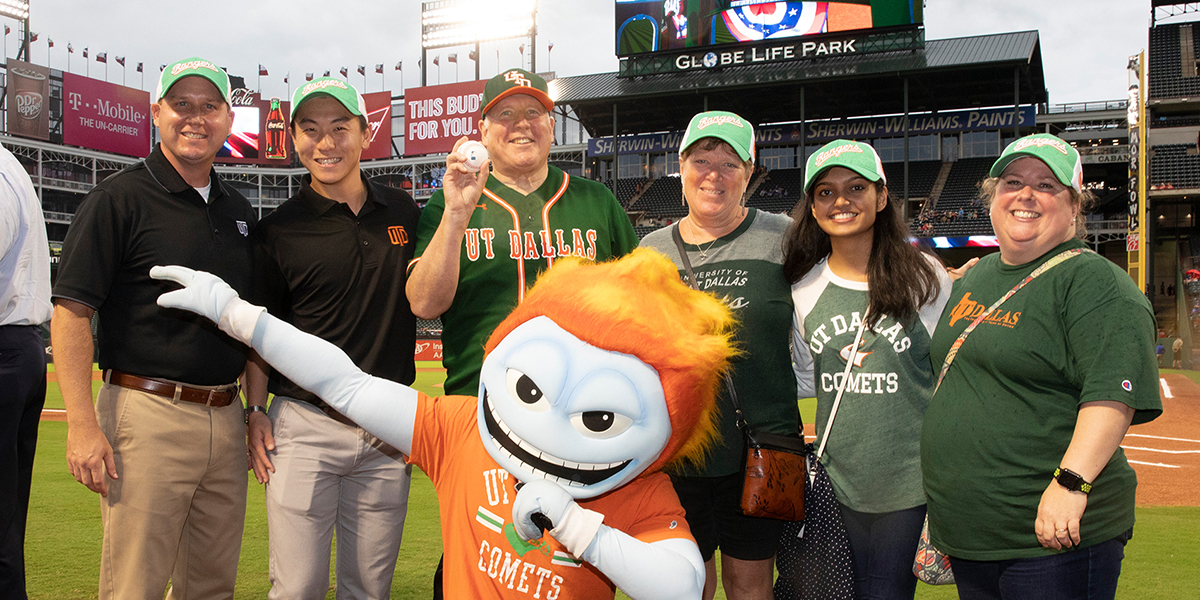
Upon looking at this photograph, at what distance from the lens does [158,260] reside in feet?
9.48

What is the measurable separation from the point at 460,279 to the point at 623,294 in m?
1.07

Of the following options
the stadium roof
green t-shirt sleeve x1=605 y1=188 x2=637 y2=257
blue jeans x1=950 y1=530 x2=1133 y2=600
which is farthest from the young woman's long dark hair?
the stadium roof

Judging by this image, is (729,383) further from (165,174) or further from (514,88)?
(165,174)

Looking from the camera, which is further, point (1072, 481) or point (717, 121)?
point (717, 121)

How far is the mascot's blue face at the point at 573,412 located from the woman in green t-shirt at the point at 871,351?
1027 mm

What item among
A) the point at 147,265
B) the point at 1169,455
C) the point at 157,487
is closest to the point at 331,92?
the point at 147,265

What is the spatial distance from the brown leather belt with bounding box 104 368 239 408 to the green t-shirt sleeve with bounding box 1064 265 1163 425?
2924 mm

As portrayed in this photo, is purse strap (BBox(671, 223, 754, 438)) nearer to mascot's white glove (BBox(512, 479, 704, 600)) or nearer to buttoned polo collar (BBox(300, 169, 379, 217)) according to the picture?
mascot's white glove (BBox(512, 479, 704, 600))

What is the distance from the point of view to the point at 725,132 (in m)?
2.91

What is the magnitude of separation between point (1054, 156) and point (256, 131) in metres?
46.6

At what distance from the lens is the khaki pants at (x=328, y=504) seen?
2.84 metres

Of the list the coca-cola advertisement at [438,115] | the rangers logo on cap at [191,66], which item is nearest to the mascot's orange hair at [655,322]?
the rangers logo on cap at [191,66]

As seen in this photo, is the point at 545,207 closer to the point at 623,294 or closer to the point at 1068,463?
the point at 623,294

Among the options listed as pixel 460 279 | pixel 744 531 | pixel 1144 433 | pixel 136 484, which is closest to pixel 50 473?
pixel 136 484
